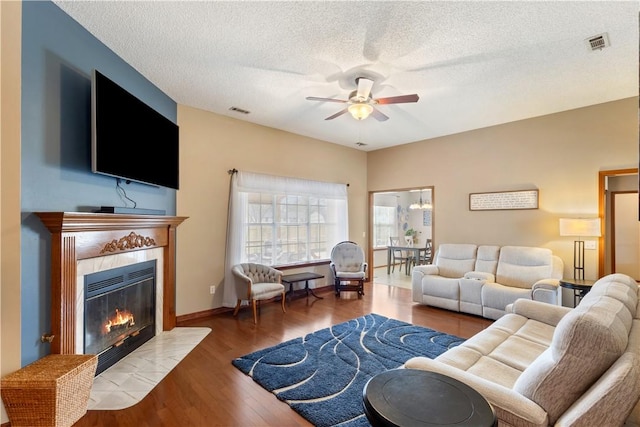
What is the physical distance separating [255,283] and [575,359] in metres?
3.95

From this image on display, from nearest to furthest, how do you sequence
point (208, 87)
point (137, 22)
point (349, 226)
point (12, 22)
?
point (12, 22)
point (137, 22)
point (208, 87)
point (349, 226)

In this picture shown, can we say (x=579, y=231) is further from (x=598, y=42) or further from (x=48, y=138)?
(x=48, y=138)

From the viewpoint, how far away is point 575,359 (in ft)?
4.36

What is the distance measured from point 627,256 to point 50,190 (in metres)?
7.63

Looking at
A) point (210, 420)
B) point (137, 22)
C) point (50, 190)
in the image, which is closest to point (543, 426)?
point (210, 420)

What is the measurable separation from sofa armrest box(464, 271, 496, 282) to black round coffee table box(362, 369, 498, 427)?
3318mm

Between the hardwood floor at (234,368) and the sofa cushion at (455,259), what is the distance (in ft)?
2.44

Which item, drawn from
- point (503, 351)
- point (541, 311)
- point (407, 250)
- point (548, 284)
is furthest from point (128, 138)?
point (407, 250)

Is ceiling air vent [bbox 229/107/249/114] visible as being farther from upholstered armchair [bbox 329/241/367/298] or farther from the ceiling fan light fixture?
upholstered armchair [bbox 329/241/367/298]

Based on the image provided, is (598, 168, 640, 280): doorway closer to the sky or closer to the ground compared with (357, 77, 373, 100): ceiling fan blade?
closer to the ground

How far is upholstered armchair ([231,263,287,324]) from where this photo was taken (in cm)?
411

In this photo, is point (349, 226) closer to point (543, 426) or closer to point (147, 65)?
point (147, 65)

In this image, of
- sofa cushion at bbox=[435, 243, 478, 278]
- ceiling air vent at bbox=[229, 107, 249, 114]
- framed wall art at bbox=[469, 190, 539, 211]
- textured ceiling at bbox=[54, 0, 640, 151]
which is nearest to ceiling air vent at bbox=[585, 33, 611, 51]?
textured ceiling at bbox=[54, 0, 640, 151]

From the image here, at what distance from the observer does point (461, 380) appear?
154 centimetres
